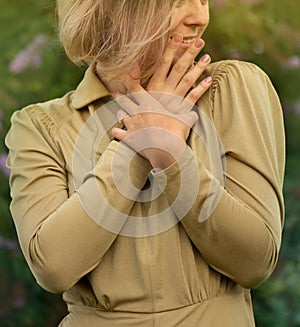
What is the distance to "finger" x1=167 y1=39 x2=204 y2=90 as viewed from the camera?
215cm

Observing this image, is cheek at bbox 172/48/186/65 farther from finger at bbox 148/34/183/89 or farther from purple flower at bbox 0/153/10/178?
purple flower at bbox 0/153/10/178

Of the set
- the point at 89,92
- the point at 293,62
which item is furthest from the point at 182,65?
the point at 293,62

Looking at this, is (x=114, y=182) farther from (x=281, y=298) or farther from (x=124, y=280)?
(x=281, y=298)

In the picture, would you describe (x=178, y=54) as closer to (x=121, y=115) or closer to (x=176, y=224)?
(x=121, y=115)

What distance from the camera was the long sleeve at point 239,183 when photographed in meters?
2.01

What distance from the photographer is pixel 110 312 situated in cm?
214

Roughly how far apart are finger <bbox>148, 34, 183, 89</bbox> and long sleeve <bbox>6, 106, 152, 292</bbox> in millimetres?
174

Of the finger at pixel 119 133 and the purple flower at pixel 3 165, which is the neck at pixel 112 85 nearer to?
the finger at pixel 119 133

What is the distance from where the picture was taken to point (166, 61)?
7.09 feet

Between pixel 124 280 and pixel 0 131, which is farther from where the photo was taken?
pixel 0 131

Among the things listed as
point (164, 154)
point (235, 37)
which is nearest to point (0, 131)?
point (235, 37)

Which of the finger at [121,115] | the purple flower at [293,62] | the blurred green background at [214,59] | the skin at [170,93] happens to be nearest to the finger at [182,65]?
the skin at [170,93]

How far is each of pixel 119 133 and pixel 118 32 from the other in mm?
234

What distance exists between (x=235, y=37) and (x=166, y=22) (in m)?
2.13
